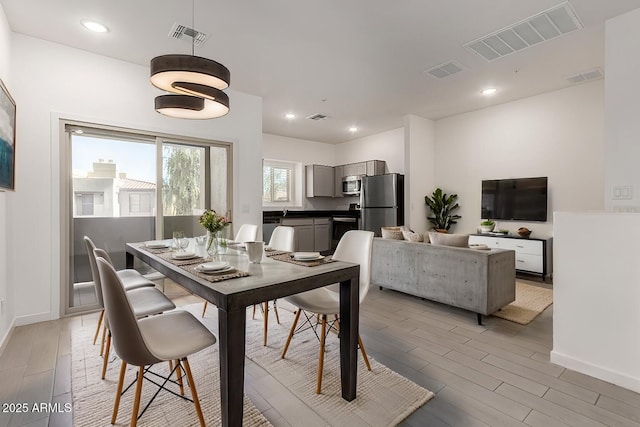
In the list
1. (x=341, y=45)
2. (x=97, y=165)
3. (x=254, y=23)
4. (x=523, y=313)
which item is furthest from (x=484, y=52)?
(x=97, y=165)

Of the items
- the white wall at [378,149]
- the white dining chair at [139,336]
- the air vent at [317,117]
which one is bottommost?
the white dining chair at [139,336]

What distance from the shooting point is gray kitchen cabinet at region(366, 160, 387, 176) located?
664 centimetres

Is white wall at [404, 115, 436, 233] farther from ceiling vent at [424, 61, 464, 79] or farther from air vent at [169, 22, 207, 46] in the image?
air vent at [169, 22, 207, 46]

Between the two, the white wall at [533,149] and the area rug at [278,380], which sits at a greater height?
the white wall at [533,149]

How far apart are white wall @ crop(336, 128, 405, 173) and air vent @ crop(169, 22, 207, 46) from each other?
456 cm

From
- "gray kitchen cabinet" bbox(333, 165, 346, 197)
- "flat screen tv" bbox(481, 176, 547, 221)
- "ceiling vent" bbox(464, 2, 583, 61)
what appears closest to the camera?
"ceiling vent" bbox(464, 2, 583, 61)

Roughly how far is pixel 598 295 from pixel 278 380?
2.23 metres

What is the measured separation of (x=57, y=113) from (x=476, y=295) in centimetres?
455

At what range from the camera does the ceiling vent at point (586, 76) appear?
381 cm

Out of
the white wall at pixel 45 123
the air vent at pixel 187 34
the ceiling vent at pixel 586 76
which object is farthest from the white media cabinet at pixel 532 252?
the white wall at pixel 45 123

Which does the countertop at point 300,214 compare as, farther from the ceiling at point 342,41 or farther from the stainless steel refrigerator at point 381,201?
the ceiling at point 342,41

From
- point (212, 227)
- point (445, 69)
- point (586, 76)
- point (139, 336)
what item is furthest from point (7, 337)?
point (586, 76)

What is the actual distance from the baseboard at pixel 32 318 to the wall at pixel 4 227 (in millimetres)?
122

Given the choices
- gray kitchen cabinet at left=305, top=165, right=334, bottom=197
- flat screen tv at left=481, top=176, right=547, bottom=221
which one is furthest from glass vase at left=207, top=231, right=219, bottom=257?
gray kitchen cabinet at left=305, top=165, right=334, bottom=197
